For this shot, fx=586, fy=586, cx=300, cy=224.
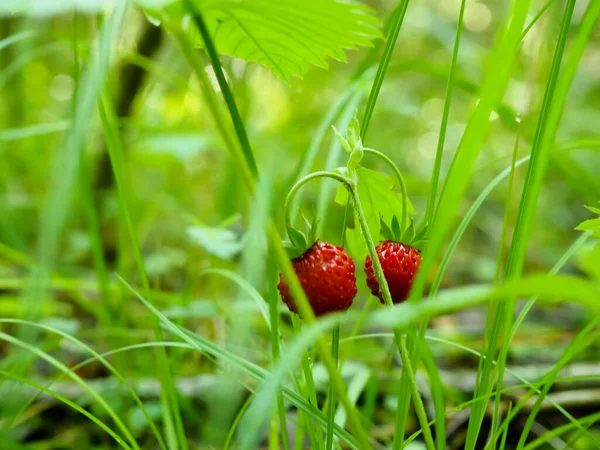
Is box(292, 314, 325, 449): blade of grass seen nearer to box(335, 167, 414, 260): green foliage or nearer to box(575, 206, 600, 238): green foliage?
box(335, 167, 414, 260): green foliage

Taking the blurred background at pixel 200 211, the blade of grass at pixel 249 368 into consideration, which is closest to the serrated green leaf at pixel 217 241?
the blurred background at pixel 200 211

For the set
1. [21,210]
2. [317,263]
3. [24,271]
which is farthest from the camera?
[21,210]

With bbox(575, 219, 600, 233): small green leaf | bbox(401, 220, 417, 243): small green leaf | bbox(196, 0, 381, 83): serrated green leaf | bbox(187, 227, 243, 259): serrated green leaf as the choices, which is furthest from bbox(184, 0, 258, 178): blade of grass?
bbox(187, 227, 243, 259): serrated green leaf

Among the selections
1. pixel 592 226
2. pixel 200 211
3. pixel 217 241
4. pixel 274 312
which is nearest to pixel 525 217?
pixel 592 226

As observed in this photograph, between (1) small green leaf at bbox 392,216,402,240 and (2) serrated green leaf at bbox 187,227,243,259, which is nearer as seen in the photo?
(1) small green leaf at bbox 392,216,402,240

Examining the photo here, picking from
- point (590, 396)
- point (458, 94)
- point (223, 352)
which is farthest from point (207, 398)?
point (458, 94)

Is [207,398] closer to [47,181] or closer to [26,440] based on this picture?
[26,440]

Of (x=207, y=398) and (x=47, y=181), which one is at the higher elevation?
(x=47, y=181)
